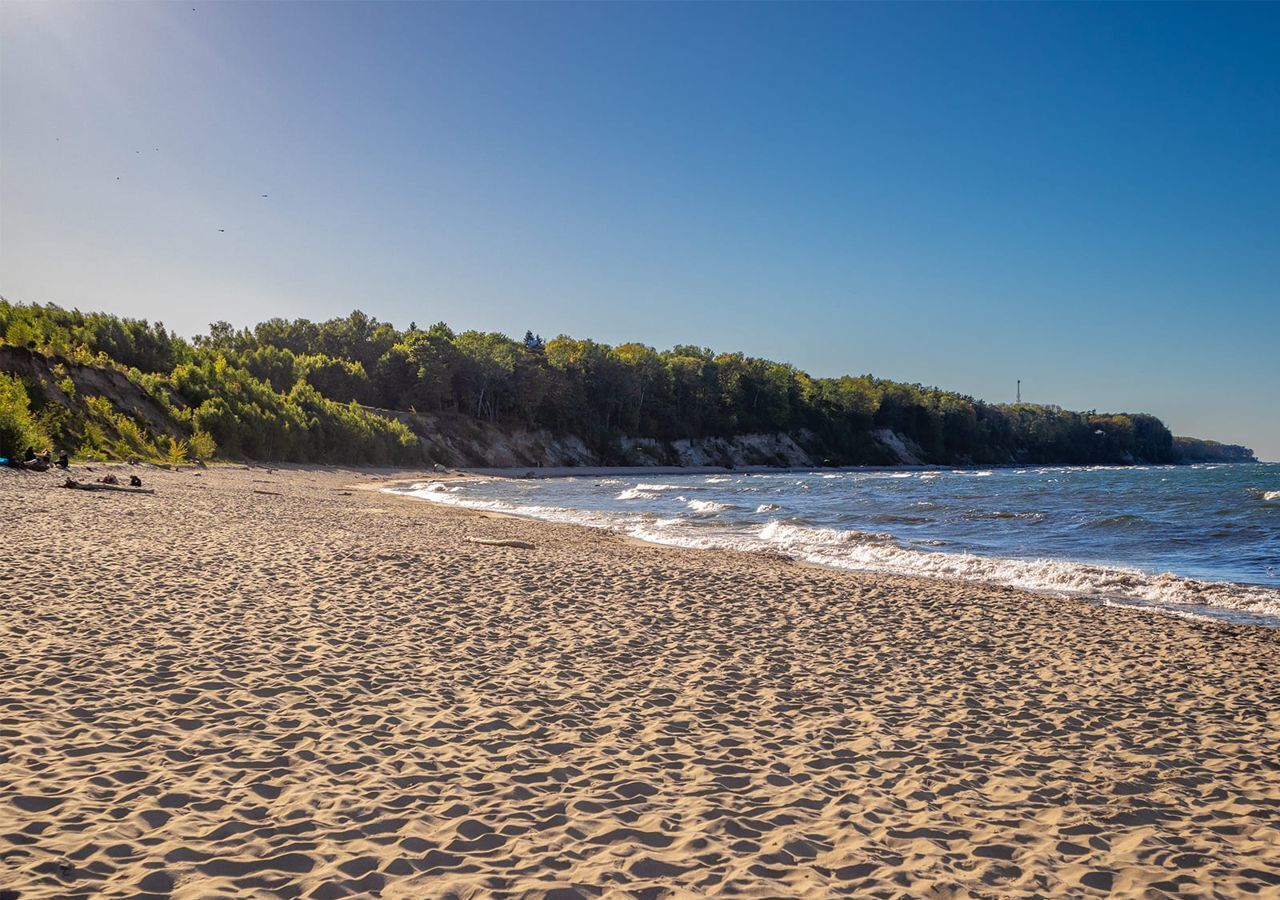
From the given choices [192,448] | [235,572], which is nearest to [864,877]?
A: [235,572]

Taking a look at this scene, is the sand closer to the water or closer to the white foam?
the white foam

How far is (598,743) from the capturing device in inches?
247

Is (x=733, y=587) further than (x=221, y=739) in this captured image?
Yes

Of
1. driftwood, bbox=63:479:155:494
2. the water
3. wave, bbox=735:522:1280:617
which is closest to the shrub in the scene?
driftwood, bbox=63:479:155:494

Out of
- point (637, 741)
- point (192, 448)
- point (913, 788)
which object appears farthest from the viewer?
point (192, 448)

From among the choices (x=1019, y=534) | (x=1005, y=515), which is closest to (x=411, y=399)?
(x=1005, y=515)

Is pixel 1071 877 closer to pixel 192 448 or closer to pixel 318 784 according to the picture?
pixel 318 784

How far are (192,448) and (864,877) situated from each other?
48.5 metres

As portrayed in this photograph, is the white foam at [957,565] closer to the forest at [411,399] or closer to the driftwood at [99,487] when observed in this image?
the driftwood at [99,487]

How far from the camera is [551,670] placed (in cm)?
816

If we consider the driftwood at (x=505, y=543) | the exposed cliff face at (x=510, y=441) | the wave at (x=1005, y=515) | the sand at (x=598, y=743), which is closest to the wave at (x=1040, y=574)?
the sand at (x=598, y=743)

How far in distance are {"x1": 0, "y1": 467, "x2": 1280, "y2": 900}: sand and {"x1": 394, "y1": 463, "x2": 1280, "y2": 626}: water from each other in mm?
4118

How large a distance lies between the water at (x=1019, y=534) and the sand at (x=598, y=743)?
162 inches

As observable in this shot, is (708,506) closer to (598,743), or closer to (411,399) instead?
(598,743)
